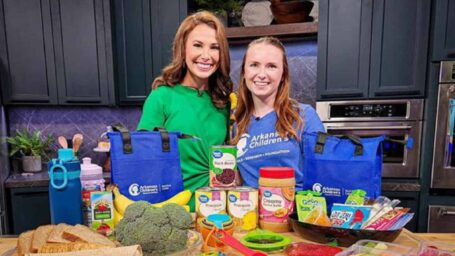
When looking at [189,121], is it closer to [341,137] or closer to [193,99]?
[193,99]

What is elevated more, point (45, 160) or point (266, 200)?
point (266, 200)

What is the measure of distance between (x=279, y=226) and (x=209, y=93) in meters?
0.79

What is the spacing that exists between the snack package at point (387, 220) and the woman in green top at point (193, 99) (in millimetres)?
712

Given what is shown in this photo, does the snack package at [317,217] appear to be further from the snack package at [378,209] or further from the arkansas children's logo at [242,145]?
the arkansas children's logo at [242,145]

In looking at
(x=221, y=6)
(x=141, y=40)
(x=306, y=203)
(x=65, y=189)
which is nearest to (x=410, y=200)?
(x=306, y=203)

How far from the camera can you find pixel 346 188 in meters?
1.06

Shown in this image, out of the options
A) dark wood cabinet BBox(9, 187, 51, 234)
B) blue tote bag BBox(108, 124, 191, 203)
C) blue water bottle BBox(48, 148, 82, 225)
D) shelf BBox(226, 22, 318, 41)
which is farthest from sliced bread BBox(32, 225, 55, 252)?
shelf BBox(226, 22, 318, 41)

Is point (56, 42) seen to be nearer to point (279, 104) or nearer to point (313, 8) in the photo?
point (279, 104)

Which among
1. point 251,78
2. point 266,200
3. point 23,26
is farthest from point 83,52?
point 266,200

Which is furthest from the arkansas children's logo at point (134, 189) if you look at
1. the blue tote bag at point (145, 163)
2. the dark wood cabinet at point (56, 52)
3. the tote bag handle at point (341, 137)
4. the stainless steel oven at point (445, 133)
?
the stainless steel oven at point (445, 133)

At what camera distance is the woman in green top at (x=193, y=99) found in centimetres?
132

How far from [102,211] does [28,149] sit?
2.11m

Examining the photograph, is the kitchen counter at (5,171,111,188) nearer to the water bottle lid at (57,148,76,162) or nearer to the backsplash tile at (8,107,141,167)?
the backsplash tile at (8,107,141,167)

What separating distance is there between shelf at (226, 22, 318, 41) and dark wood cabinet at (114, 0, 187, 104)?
49cm
